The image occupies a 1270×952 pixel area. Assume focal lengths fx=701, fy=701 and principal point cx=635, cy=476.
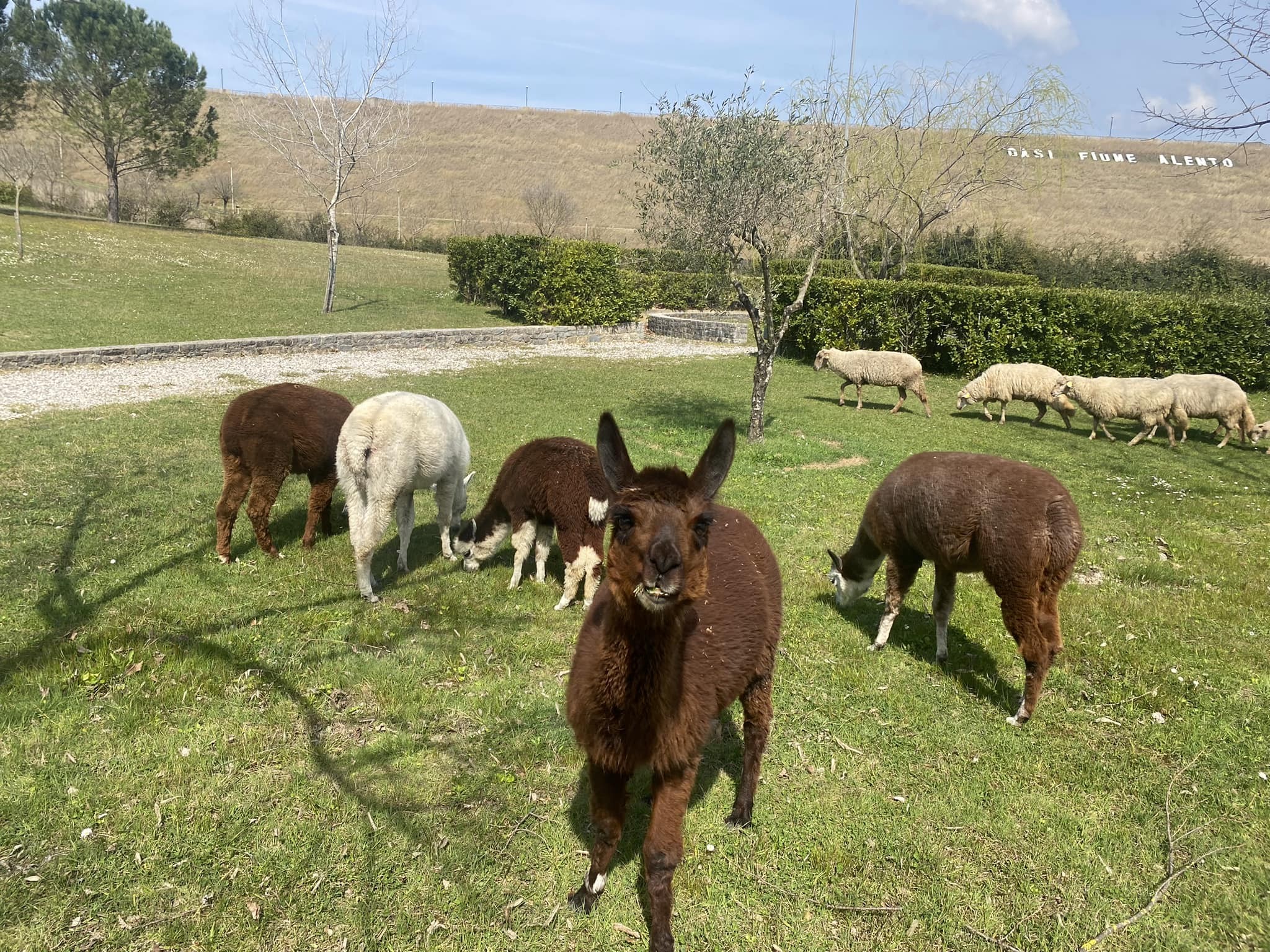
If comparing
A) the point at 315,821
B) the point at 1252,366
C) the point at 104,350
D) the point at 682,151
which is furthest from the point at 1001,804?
the point at 1252,366

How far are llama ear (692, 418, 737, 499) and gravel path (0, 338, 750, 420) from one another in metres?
13.2

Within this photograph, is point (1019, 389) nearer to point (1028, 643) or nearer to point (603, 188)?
point (1028, 643)

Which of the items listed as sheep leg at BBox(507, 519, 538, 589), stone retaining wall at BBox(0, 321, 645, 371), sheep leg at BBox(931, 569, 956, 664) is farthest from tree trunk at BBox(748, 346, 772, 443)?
stone retaining wall at BBox(0, 321, 645, 371)

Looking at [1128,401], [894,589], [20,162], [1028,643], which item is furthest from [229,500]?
[20,162]

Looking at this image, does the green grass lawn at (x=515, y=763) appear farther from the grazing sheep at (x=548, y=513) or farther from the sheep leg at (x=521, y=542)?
the grazing sheep at (x=548, y=513)

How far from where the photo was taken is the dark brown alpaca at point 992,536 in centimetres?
478

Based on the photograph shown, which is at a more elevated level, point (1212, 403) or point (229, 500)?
point (1212, 403)

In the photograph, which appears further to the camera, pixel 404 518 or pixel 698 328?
pixel 698 328

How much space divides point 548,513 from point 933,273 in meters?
28.1

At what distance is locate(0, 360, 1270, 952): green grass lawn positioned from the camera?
339cm

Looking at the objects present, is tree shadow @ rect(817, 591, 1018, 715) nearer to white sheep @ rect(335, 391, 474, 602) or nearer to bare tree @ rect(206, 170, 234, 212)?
white sheep @ rect(335, 391, 474, 602)

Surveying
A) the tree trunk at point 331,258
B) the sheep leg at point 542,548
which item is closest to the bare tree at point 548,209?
the tree trunk at point 331,258

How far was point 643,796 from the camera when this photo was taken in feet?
14.1

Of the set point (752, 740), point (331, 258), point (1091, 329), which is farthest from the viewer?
point (331, 258)
